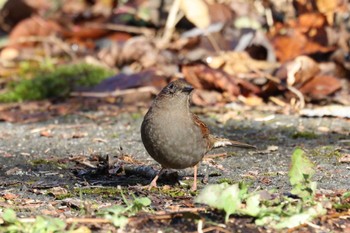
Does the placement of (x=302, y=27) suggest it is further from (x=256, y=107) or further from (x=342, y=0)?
(x=256, y=107)

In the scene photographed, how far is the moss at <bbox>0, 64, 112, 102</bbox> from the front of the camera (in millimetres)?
9289

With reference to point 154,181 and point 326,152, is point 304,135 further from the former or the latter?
point 154,181

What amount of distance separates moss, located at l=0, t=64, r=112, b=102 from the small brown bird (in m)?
4.07

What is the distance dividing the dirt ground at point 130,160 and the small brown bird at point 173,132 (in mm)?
188

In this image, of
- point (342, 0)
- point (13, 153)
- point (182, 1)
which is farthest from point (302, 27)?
point (13, 153)

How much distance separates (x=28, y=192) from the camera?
4.86m

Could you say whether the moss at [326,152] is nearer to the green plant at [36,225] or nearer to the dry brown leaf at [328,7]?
the green plant at [36,225]

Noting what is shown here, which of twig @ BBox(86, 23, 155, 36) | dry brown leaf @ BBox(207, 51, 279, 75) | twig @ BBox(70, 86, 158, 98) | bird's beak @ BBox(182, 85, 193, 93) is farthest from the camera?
twig @ BBox(86, 23, 155, 36)

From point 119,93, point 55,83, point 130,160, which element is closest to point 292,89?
point 119,93

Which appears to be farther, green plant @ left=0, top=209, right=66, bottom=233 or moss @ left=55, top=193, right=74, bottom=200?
moss @ left=55, top=193, right=74, bottom=200

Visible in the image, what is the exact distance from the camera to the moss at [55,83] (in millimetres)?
9289

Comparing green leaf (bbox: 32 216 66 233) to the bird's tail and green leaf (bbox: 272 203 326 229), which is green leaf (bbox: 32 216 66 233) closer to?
green leaf (bbox: 272 203 326 229)

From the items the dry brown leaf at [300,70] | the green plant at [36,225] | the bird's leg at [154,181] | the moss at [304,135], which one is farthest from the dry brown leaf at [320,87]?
the green plant at [36,225]

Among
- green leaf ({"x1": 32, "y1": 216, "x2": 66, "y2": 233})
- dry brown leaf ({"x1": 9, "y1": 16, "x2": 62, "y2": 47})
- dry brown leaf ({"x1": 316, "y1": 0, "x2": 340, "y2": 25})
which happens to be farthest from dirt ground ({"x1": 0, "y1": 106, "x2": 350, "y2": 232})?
dry brown leaf ({"x1": 9, "y1": 16, "x2": 62, "y2": 47})
